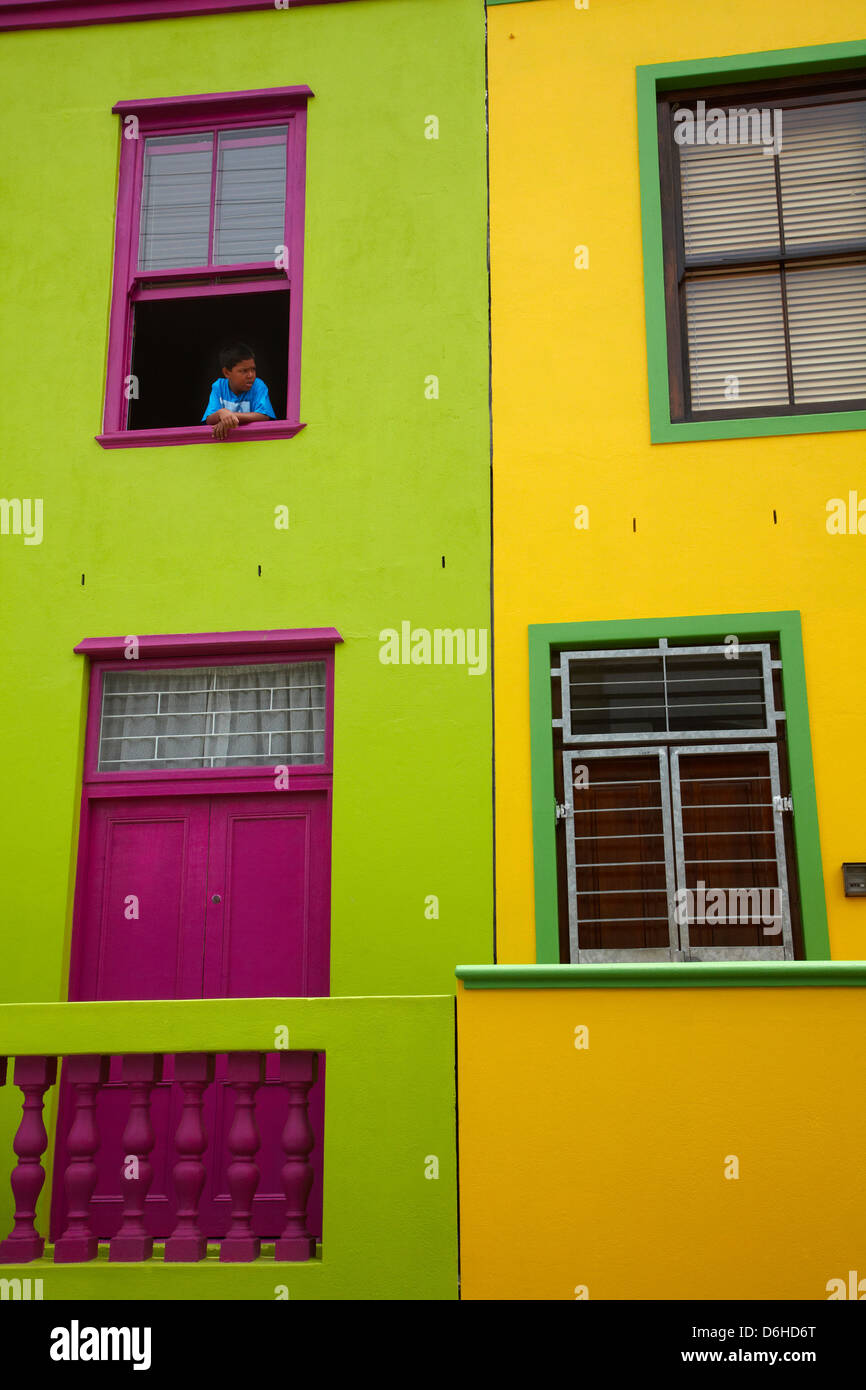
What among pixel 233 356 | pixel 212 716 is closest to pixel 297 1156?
pixel 212 716

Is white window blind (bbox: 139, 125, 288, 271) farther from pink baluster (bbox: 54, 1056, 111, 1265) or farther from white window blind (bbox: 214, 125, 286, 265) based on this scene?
pink baluster (bbox: 54, 1056, 111, 1265)

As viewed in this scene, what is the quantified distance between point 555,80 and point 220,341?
11.0ft

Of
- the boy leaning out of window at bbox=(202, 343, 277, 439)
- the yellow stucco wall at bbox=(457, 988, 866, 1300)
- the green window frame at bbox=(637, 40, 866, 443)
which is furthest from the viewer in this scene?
the boy leaning out of window at bbox=(202, 343, 277, 439)

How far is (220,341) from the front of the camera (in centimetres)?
984

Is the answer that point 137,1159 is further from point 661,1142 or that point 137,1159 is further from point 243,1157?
A: point 661,1142

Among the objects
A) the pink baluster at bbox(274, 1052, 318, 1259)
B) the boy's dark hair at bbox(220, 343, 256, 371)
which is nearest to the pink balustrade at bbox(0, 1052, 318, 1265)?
the pink baluster at bbox(274, 1052, 318, 1259)

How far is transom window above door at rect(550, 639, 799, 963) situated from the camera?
6.54 metres

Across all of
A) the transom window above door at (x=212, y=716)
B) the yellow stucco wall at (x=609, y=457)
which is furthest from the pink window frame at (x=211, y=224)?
the transom window above door at (x=212, y=716)

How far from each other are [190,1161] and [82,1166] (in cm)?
41

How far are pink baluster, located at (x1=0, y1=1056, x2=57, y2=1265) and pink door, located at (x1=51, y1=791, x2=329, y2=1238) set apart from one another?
1751mm

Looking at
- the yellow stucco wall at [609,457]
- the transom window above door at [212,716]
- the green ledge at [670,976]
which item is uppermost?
the yellow stucco wall at [609,457]

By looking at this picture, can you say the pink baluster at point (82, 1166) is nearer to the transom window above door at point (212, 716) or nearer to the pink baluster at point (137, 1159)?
the pink baluster at point (137, 1159)

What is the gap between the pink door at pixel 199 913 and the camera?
6.80 m

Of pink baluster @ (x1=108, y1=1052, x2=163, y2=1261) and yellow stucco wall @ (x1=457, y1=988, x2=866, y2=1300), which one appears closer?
yellow stucco wall @ (x1=457, y1=988, x2=866, y2=1300)
